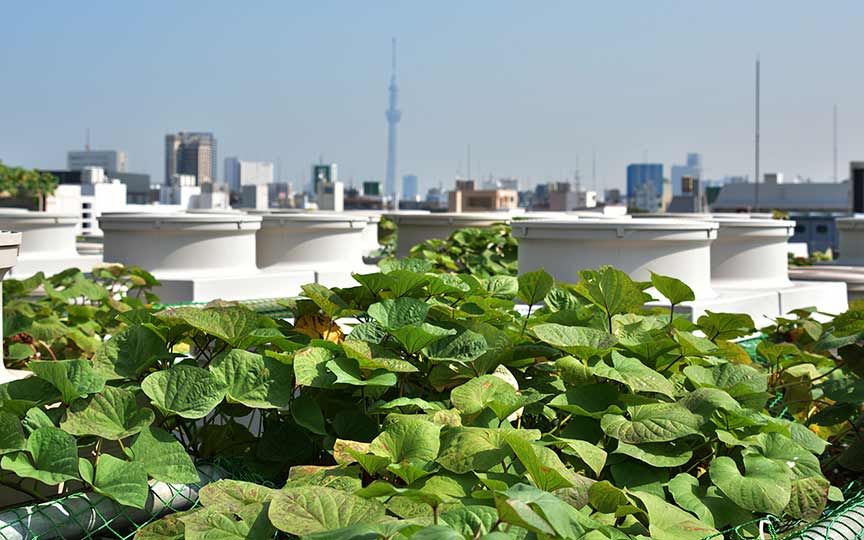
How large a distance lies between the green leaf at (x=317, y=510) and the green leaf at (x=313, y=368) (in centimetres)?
59

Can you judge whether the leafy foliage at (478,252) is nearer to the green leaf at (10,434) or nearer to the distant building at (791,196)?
the green leaf at (10,434)

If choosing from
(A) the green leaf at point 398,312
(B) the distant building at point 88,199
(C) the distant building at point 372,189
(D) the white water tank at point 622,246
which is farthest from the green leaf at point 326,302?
(C) the distant building at point 372,189

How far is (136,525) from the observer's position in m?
2.48

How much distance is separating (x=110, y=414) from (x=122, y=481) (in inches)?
10.9

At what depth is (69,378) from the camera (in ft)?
8.67

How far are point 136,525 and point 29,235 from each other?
11.1m

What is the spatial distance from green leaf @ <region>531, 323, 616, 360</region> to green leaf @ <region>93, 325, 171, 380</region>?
1.12m

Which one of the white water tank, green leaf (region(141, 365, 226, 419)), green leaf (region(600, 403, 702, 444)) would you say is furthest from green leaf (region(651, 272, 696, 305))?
the white water tank

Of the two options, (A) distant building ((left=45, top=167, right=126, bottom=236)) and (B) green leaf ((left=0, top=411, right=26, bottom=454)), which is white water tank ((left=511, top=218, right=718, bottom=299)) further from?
(A) distant building ((left=45, top=167, right=126, bottom=236))

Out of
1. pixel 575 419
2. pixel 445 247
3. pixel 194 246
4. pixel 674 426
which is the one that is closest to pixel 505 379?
pixel 575 419

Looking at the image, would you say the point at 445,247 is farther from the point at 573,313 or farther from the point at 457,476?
the point at 457,476

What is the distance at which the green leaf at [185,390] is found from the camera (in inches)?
102

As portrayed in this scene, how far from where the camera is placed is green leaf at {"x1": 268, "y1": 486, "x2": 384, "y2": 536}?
6.68 ft

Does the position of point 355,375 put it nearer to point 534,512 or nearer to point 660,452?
point 660,452
